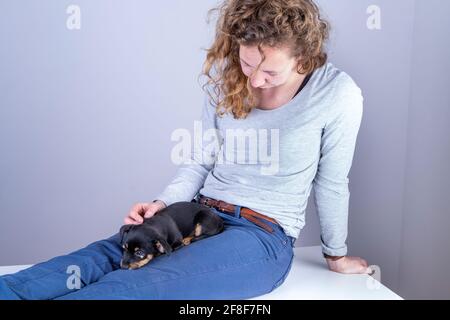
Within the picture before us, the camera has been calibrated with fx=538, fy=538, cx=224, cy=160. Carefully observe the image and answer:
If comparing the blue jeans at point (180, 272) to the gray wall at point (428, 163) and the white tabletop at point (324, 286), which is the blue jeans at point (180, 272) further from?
the gray wall at point (428, 163)

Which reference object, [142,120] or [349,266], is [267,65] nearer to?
[349,266]

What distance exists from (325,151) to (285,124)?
117 millimetres

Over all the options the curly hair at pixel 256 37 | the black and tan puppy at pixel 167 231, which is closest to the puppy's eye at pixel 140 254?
the black and tan puppy at pixel 167 231

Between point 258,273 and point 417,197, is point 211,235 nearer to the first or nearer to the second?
point 258,273

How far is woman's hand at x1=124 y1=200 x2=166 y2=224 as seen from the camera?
1.28m

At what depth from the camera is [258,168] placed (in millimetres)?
1312

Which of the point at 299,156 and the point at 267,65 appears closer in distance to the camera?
the point at 267,65

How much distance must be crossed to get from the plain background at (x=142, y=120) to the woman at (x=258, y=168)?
37 centimetres

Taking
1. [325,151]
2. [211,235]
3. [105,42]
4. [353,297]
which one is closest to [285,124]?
[325,151]

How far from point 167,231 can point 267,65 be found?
0.43m

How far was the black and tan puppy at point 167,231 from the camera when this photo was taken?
1.16 m

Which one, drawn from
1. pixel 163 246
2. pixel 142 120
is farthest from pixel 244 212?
pixel 142 120
